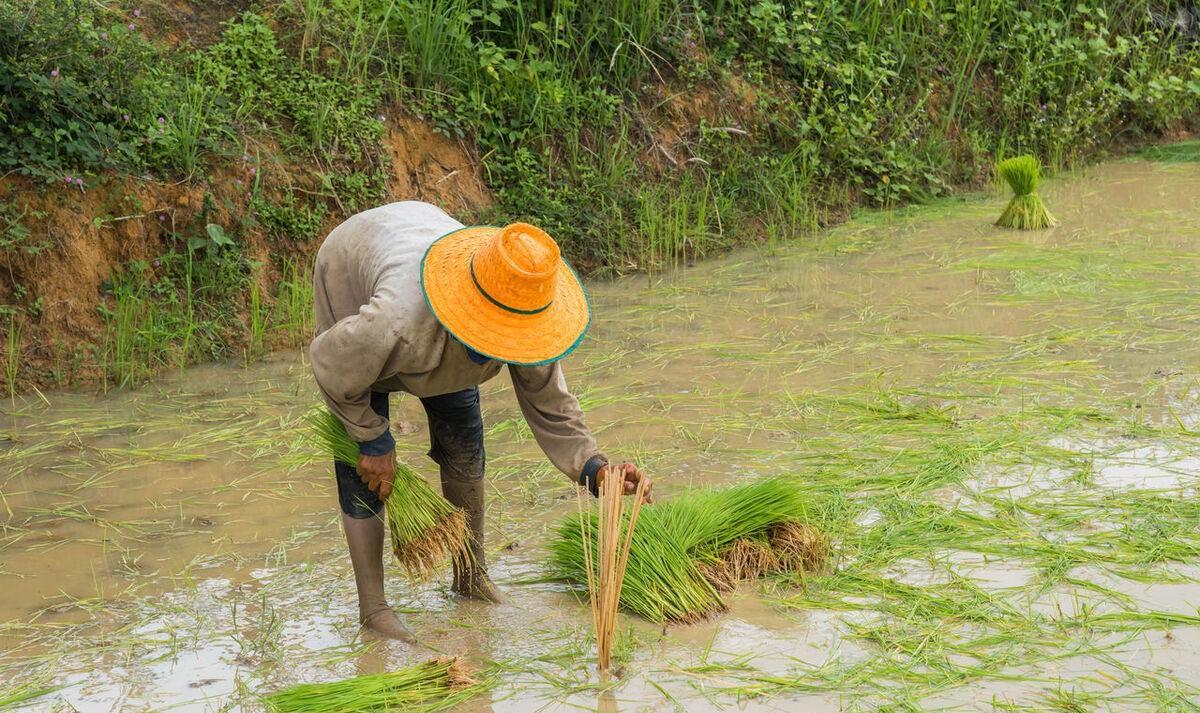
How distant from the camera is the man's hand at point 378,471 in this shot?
2979 mm

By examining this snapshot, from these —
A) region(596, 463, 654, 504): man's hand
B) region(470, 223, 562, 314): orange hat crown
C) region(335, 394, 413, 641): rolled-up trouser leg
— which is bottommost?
region(335, 394, 413, 641): rolled-up trouser leg

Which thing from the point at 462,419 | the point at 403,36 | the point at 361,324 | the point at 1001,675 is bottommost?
the point at 1001,675

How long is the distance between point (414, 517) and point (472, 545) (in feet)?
1.04

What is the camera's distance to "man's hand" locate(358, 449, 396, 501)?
9.77 feet

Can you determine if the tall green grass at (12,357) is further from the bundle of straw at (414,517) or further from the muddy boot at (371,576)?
the muddy boot at (371,576)

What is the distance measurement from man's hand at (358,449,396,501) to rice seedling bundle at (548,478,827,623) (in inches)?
20.4

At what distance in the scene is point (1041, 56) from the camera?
936 cm

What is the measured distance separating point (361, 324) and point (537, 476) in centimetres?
156

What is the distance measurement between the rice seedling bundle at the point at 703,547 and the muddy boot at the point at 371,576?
50 centimetres

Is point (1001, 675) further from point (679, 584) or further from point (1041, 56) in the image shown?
point (1041, 56)

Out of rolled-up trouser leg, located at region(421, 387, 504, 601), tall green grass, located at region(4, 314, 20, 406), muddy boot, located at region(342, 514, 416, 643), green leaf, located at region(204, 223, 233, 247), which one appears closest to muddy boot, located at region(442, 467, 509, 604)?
rolled-up trouser leg, located at region(421, 387, 504, 601)

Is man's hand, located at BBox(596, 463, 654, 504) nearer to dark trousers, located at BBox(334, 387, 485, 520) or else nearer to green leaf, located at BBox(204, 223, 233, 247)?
dark trousers, located at BBox(334, 387, 485, 520)

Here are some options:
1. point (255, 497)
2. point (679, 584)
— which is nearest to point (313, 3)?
point (255, 497)

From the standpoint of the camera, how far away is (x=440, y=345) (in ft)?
9.12
